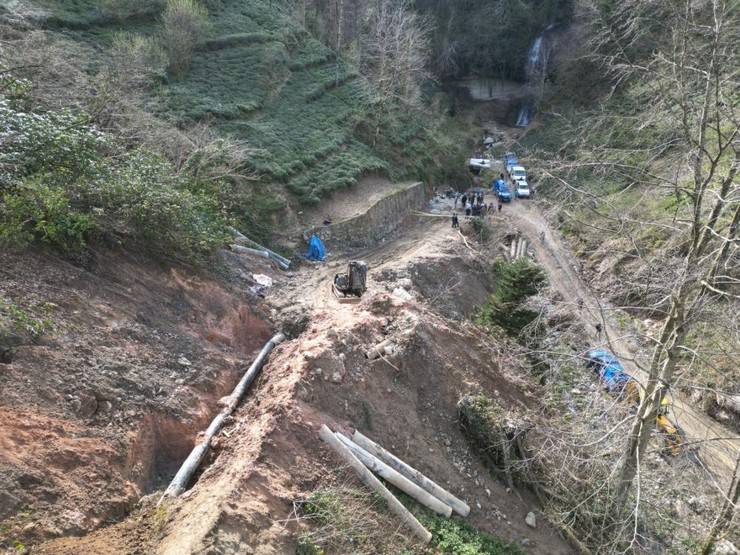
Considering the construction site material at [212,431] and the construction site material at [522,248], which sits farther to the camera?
the construction site material at [522,248]

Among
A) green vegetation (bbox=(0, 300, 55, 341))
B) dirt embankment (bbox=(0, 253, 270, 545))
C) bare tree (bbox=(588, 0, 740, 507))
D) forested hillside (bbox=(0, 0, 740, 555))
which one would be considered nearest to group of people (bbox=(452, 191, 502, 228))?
forested hillside (bbox=(0, 0, 740, 555))

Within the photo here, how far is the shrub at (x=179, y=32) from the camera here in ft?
86.6

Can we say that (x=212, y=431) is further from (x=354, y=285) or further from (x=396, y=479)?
(x=354, y=285)

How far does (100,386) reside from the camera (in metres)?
8.27

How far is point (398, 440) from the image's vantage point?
9.65 meters

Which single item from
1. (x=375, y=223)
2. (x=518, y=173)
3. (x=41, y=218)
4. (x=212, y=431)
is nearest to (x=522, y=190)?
(x=518, y=173)

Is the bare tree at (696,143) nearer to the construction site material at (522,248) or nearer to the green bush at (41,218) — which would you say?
the green bush at (41,218)

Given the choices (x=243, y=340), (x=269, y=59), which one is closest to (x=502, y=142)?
(x=269, y=59)

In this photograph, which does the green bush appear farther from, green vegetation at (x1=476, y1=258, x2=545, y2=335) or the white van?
the white van

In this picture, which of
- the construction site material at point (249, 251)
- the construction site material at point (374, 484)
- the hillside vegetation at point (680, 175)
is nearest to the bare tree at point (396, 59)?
the construction site material at point (249, 251)

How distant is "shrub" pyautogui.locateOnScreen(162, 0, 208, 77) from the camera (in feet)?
86.6

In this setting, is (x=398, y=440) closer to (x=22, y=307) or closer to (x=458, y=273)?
(x=22, y=307)

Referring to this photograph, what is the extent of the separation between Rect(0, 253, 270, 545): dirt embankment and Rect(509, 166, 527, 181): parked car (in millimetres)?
27391

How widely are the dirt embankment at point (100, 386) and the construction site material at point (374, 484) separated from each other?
2.72 metres
